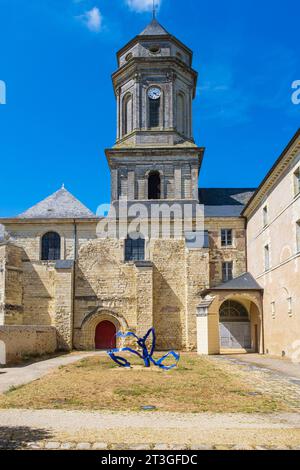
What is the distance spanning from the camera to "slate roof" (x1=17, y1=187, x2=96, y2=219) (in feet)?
95.2

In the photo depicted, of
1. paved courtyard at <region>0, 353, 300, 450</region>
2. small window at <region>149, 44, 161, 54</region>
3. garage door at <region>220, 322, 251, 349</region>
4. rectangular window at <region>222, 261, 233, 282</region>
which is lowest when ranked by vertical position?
garage door at <region>220, 322, 251, 349</region>

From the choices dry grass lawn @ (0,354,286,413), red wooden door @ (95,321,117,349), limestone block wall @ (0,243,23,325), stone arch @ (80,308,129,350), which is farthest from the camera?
red wooden door @ (95,321,117,349)

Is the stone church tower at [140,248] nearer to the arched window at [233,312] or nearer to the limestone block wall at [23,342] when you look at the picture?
the arched window at [233,312]

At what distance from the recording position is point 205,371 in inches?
587

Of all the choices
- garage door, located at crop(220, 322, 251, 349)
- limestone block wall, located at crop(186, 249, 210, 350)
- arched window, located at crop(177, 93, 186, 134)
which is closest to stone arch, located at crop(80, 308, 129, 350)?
limestone block wall, located at crop(186, 249, 210, 350)

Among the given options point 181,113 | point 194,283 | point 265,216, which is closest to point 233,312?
point 194,283

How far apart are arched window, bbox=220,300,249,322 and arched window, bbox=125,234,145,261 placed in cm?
557

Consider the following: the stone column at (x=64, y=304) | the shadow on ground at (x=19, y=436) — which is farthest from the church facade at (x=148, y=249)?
the shadow on ground at (x=19, y=436)

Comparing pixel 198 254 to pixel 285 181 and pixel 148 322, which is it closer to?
pixel 148 322

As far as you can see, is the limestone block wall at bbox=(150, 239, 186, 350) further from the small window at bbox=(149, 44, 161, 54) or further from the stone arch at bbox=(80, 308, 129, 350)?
the small window at bbox=(149, 44, 161, 54)

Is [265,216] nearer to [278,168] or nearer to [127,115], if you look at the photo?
[278,168]

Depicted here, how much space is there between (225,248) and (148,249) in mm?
4532

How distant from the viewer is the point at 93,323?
27.2 metres

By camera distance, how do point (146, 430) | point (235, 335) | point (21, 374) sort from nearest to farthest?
1. point (146, 430)
2. point (21, 374)
3. point (235, 335)
